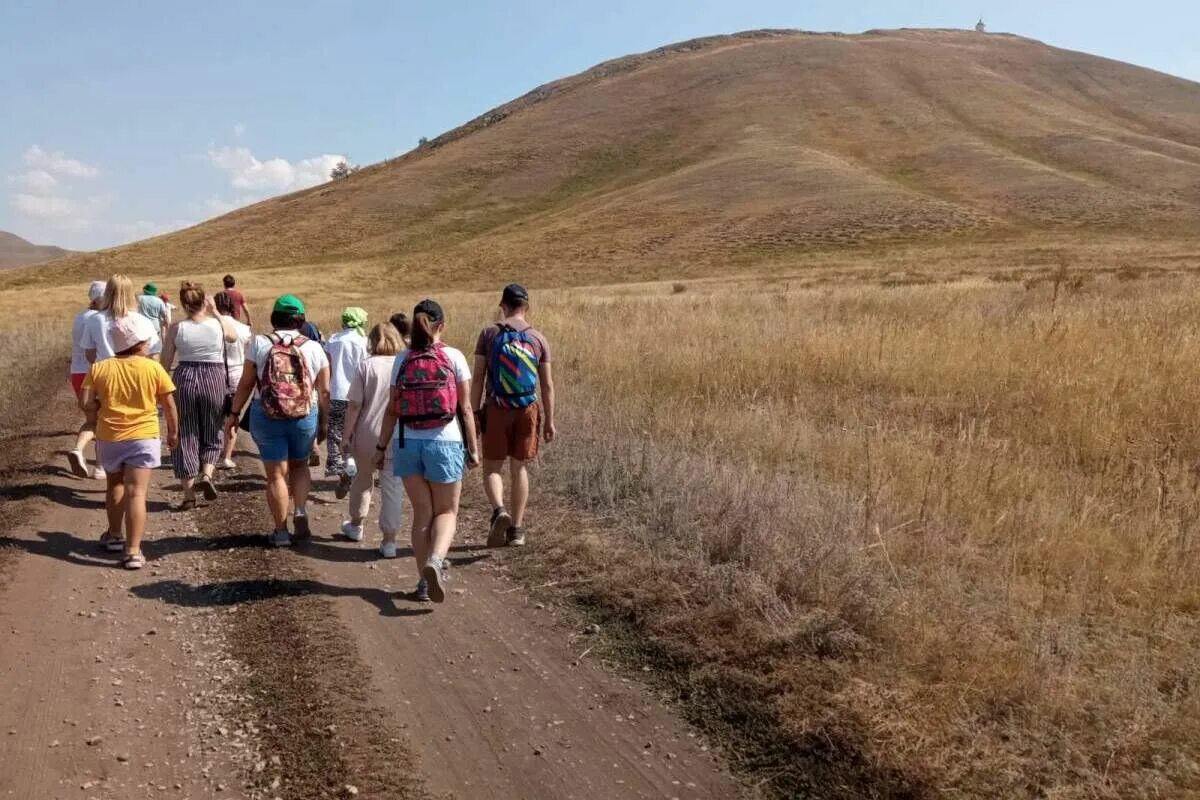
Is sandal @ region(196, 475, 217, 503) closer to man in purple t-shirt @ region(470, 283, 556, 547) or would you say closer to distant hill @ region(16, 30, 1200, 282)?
man in purple t-shirt @ region(470, 283, 556, 547)

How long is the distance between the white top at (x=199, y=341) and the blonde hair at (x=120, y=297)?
0.46 meters

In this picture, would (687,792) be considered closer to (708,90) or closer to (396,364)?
(396,364)

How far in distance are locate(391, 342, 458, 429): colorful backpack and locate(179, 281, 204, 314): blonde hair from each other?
3409 millimetres

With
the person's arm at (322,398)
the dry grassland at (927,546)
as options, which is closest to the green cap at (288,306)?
the person's arm at (322,398)

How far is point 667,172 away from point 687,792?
8077 cm

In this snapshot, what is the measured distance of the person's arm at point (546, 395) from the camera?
6156mm

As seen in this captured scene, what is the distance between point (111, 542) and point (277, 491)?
1267 mm

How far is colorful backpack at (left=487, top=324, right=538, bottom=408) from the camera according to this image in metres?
5.99

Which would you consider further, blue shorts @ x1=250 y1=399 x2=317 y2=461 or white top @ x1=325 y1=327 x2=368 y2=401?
white top @ x1=325 y1=327 x2=368 y2=401

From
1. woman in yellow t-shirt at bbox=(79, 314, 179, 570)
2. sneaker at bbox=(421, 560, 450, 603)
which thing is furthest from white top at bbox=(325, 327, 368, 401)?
sneaker at bbox=(421, 560, 450, 603)

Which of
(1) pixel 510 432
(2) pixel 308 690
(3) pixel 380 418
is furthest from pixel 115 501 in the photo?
(2) pixel 308 690

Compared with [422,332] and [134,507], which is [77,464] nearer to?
[134,507]

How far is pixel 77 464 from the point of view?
7.99 metres

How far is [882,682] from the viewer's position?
3738mm
